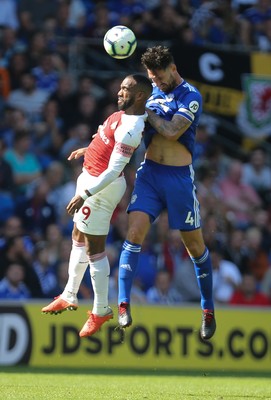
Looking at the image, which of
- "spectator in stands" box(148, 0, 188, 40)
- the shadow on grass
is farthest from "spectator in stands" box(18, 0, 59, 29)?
the shadow on grass

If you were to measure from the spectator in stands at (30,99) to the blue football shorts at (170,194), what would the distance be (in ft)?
23.1

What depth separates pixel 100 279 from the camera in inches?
435

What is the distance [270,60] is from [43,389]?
396 inches

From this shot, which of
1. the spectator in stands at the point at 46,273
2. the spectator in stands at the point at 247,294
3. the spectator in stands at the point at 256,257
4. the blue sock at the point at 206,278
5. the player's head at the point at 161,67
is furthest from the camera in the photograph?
the spectator in stands at the point at 256,257

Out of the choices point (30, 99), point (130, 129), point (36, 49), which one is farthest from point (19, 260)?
point (130, 129)

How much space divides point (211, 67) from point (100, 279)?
824 centimetres

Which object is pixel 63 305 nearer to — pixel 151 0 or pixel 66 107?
pixel 66 107

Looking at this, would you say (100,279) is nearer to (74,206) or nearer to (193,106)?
(74,206)

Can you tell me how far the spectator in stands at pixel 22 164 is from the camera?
1673cm

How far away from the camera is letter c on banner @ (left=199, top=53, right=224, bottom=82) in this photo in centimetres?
1841

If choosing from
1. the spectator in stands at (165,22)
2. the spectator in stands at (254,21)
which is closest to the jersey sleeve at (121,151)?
the spectator in stands at (165,22)

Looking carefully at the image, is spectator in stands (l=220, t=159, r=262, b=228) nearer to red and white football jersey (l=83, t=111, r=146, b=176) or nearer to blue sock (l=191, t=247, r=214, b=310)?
blue sock (l=191, t=247, r=214, b=310)

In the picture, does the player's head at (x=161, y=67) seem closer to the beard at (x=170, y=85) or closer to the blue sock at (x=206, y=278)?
the beard at (x=170, y=85)

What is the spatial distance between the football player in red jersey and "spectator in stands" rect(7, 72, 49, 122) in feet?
22.1
